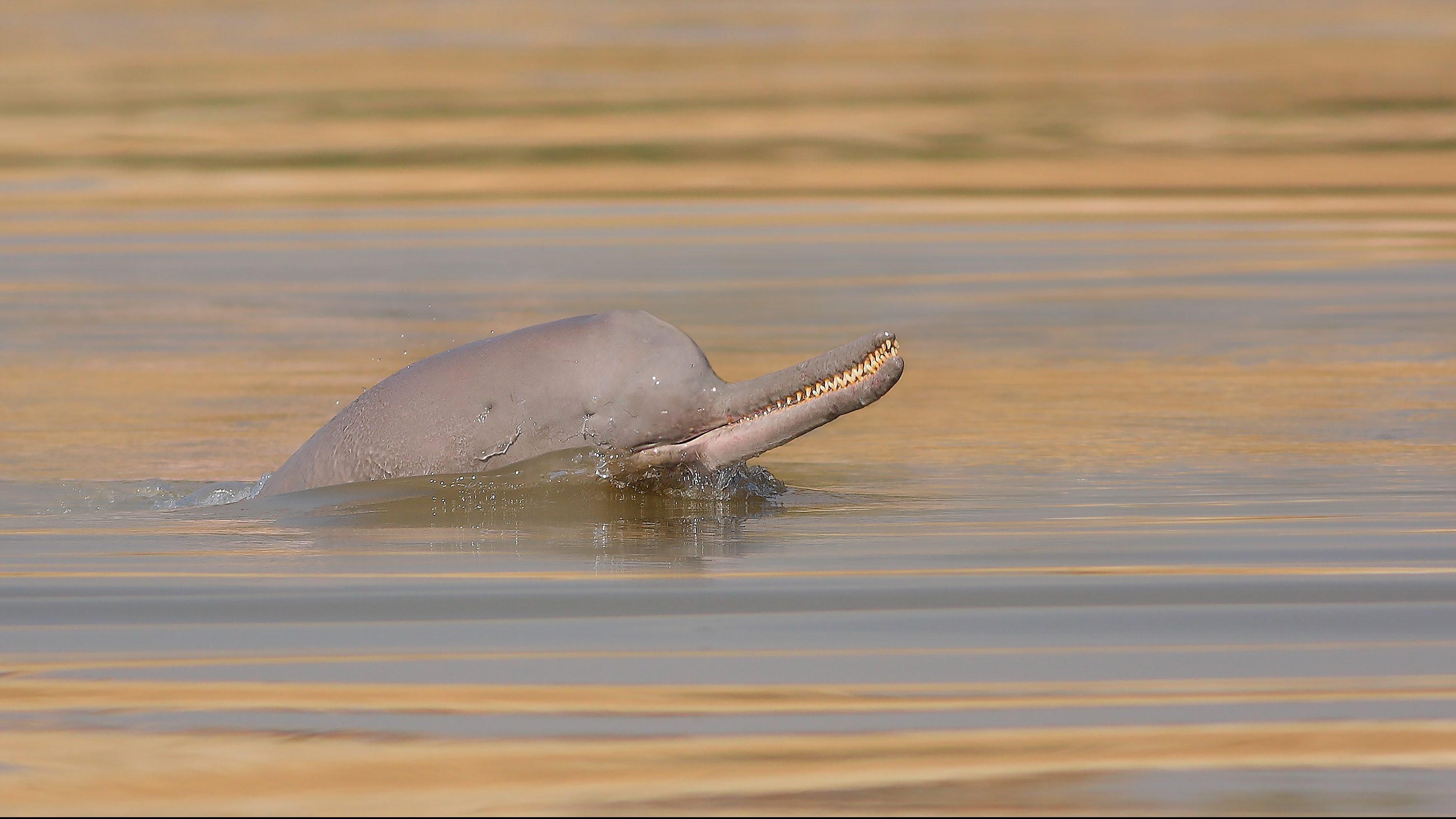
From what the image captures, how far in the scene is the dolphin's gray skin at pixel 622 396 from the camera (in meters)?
9.13

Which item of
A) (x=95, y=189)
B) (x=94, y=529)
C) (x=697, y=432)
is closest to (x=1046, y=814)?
(x=697, y=432)

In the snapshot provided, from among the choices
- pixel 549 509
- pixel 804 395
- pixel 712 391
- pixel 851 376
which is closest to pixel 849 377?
pixel 851 376

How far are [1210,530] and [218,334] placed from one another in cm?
860

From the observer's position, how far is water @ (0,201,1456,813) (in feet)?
19.9

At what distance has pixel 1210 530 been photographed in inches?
346

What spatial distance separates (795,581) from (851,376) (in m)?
1.38

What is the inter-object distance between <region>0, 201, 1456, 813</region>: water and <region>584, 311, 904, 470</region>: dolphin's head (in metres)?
0.33

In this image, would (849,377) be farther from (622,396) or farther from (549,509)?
(549,509)

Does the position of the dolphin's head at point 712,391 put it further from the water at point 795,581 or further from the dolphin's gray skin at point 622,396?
the water at point 795,581

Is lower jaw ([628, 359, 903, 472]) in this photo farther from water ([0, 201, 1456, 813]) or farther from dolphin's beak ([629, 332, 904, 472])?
water ([0, 201, 1456, 813])

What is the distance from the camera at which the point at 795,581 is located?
7.95 m

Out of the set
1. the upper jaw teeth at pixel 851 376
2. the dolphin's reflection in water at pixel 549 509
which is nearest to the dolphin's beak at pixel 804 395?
the upper jaw teeth at pixel 851 376

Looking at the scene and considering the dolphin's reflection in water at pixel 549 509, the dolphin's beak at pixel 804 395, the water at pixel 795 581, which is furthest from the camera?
the dolphin's beak at pixel 804 395

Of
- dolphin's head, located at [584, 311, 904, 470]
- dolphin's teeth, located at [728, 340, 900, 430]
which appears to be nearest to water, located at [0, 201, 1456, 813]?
dolphin's head, located at [584, 311, 904, 470]
